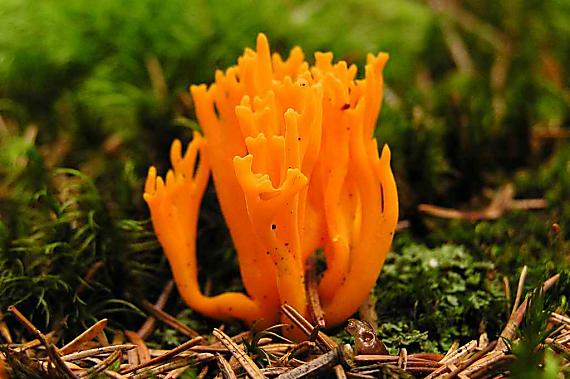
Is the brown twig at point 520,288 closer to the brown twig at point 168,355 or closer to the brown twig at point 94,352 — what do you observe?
the brown twig at point 168,355

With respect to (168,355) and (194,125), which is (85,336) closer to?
(168,355)

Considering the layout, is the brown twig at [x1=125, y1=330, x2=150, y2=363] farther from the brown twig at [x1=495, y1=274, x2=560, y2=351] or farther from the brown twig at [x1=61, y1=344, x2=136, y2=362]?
the brown twig at [x1=495, y1=274, x2=560, y2=351]

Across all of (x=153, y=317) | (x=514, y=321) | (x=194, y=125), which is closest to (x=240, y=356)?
(x=153, y=317)

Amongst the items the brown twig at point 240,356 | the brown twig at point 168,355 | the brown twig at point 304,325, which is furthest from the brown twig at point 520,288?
the brown twig at point 168,355

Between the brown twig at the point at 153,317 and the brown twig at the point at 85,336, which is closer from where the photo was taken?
the brown twig at the point at 85,336

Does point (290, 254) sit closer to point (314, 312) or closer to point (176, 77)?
point (314, 312)

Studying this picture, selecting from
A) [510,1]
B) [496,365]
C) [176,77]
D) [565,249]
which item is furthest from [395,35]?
[496,365]

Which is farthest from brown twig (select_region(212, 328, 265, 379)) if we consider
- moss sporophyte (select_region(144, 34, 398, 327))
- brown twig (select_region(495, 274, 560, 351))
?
brown twig (select_region(495, 274, 560, 351))
